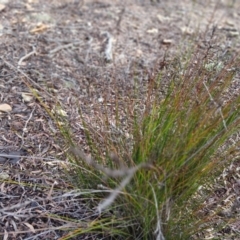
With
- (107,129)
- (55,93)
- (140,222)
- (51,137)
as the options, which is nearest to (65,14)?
(55,93)

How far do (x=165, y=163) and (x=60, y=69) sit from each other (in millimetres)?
1232

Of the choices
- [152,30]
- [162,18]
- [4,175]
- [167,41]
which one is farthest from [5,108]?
[162,18]

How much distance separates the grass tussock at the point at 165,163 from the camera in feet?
5.17

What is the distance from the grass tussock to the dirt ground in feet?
0.45

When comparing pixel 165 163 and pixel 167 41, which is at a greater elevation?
pixel 165 163

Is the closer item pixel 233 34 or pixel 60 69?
pixel 60 69

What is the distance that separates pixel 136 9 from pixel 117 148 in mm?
1988

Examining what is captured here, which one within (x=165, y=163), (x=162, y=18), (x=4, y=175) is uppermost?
(x=165, y=163)

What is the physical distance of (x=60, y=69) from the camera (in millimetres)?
2646

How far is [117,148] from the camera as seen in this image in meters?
1.75

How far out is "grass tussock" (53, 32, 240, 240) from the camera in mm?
1576

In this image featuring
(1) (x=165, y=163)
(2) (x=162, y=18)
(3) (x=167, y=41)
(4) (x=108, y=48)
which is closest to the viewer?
(1) (x=165, y=163)

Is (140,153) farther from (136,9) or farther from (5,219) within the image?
(136,9)

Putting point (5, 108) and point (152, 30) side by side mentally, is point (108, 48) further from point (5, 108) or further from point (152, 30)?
point (5, 108)
